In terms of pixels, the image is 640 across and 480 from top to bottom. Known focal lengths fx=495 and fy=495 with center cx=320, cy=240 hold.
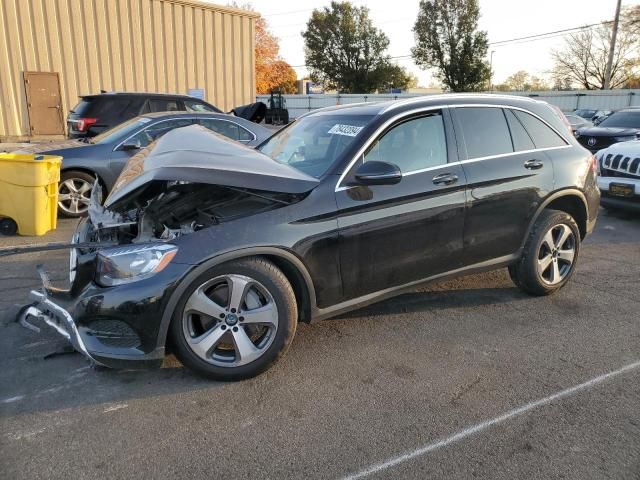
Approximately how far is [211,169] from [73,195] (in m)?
5.09

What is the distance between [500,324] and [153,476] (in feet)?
9.19

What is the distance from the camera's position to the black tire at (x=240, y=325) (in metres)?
2.95

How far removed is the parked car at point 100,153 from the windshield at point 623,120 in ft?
32.8

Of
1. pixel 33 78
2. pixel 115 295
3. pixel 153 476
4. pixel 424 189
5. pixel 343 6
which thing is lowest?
pixel 153 476

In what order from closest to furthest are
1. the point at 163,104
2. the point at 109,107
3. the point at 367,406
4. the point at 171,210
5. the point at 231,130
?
the point at 367,406 < the point at 171,210 < the point at 231,130 < the point at 109,107 < the point at 163,104

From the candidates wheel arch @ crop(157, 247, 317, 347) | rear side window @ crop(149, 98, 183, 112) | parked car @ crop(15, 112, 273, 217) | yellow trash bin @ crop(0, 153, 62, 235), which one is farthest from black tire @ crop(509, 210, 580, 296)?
rear side window @ crop(149, 98, 183, 112)

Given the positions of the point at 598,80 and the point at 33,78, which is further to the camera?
the point at 598,80

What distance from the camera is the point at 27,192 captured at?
611 centimetres

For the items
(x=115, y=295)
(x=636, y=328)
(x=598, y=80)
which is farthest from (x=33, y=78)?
(x=598, y=80)

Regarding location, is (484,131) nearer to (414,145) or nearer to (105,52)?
(414,145)

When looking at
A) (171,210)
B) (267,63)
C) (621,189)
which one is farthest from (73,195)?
(267,63)

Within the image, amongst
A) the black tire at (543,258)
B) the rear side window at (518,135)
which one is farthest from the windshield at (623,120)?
the rear side window at (518,135)

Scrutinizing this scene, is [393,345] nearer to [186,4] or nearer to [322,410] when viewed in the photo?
[322,410]

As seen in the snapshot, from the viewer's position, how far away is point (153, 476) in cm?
232
